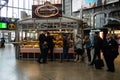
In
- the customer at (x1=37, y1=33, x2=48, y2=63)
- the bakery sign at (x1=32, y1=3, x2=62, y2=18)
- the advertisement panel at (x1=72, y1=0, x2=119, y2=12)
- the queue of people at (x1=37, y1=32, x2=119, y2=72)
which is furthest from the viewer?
the advertisement panel at (x1=72, y1=0, x2=119, y2=12)

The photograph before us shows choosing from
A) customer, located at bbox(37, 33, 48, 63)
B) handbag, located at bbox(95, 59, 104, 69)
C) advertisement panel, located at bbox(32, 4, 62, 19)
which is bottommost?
handbag, located at bbox(95, 59, 104, 69)

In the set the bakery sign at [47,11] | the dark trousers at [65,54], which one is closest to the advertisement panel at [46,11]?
the bakery sign at [47,11]

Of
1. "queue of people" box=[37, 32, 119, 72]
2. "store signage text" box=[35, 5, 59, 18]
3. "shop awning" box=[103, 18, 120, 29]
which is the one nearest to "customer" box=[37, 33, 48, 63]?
"queue of people" box=[37, 32, 119, 72]

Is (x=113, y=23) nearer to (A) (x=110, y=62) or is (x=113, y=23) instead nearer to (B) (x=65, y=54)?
(B) (x=65, y=54)

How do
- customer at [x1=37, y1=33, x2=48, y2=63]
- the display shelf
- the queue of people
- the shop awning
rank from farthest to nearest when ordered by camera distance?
the shop awning → the display shelf → customer at [x1=37, y1=33, x2=48, y2=63] → the queue of people

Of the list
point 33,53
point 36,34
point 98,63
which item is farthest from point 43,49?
point 98,63

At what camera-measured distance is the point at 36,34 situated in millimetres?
14508

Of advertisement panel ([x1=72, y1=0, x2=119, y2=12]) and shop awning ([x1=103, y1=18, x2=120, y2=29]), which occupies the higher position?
advertisement panel ([x1=72, y1=0, x2=119, y2=12])

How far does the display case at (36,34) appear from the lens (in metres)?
13.7

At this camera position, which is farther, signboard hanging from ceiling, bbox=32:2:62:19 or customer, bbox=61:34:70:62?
signboard hanging from ceiling, bbox=32:2:62:19

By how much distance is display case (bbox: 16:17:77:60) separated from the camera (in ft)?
44.9

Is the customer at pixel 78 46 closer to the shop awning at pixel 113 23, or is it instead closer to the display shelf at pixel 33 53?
the display shelf at pixel 33 53

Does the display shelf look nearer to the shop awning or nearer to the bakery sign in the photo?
the bakery sign

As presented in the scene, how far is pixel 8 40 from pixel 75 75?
36.9 metres
